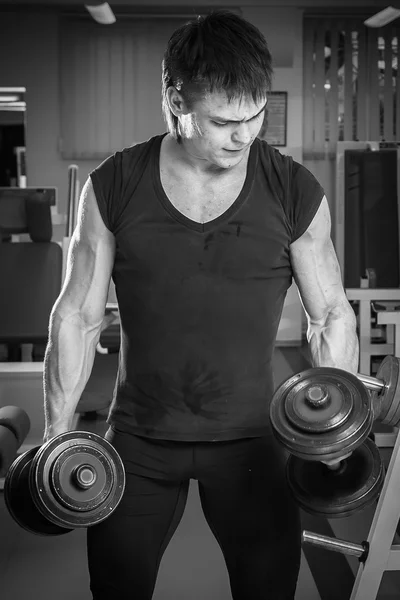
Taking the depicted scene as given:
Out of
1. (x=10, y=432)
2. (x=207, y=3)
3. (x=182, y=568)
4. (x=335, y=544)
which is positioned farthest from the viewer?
(x=207, y=3)

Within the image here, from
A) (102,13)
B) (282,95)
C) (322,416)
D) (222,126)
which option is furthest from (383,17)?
(322,416)

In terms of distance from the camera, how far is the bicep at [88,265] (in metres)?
1.18

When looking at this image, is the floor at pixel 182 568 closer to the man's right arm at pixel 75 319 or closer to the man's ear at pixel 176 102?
the man's right arm at pixel 75 319

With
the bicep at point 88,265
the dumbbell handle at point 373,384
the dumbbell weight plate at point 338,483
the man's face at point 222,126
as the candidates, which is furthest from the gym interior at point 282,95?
the man's face at point 222,126

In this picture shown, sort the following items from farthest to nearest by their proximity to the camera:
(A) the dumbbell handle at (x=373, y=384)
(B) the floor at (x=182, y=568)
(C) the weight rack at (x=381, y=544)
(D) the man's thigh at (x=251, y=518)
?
(B) the floor at (x=182, y=568) < (C) the weight rack at (x=381, y=544) < (A) the dumbbell handle at (x=373, y=384) < (D) the man's thigh at (x=251, y=518)

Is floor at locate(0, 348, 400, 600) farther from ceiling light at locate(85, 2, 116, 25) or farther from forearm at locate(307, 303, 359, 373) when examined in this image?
ceiling light at locate(85, 2, 116, 25)

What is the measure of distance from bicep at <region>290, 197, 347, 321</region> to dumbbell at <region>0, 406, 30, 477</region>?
1848 mm

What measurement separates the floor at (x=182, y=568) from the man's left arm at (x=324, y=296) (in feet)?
4.06

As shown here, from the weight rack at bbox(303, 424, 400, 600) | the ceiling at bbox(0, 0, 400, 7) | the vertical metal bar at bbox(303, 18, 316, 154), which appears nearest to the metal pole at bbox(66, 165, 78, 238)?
the weight rack at bbox(303, 424, 400, 600)

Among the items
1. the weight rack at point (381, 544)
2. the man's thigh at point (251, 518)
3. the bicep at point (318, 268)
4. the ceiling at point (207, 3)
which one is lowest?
the weight rack at point (381, 544)

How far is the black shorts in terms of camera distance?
3.76 feet

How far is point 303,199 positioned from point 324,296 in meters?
0.16

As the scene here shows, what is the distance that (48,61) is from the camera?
664cm

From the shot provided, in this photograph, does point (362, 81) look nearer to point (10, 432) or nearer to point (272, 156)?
point (10, 432)
